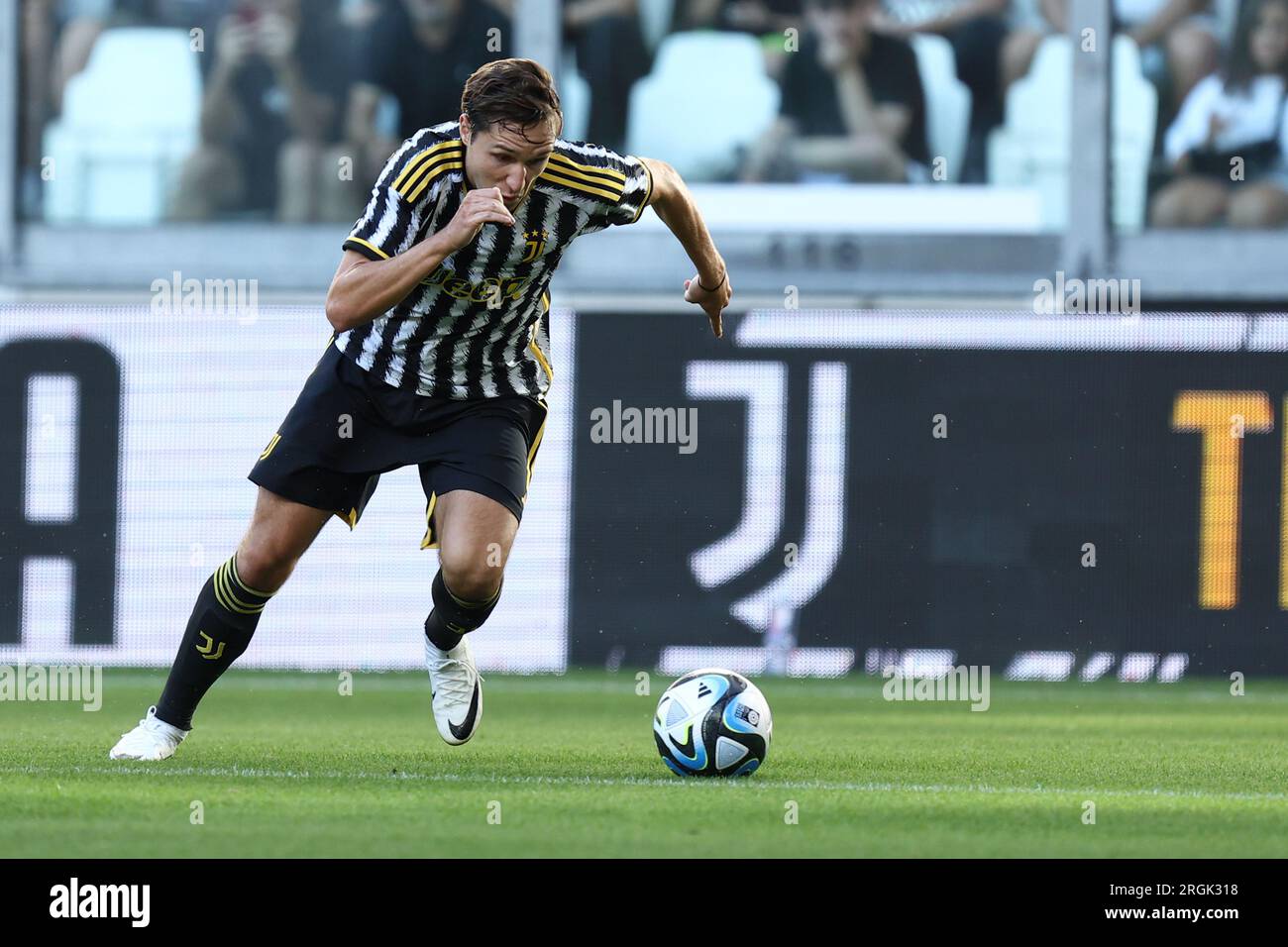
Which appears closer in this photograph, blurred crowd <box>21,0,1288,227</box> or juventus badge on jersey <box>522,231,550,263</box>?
juventus badge on jersey <box>522,231,550,263</box>

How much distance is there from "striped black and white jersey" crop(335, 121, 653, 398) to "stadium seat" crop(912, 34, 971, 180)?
7798 mm

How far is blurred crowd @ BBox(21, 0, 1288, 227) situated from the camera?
13.0 m

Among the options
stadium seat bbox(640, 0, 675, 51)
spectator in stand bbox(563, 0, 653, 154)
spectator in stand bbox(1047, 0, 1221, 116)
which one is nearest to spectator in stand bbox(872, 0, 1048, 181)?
spectator in stand bbox(1047, 0, 1221, 116)

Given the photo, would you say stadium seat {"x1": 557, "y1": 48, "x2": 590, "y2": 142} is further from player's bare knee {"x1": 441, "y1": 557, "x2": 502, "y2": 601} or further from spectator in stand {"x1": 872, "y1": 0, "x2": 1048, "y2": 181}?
player's bare knee {"x1": 441, "y1": 557, "x2": 502, "y2": 601}

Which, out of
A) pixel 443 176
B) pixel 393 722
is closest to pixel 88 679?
pixel 393 722

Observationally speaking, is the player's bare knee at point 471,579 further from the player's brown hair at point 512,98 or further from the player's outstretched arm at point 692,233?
the player's brown hair at point 512,98

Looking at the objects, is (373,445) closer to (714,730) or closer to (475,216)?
(475,216)

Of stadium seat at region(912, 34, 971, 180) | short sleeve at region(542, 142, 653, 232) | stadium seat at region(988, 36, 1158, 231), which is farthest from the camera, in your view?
stadium seat at region(912, 34, 971, 180)

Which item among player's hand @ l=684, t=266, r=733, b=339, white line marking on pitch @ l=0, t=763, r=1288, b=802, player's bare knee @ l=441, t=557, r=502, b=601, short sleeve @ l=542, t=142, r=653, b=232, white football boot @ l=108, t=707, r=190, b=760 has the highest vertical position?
short sleeve @ l=542, t=142, r=653, b=232

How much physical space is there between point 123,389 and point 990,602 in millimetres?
4955

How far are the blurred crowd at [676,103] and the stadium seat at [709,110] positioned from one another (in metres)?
0.08

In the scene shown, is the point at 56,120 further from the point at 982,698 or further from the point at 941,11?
the point at 982,698

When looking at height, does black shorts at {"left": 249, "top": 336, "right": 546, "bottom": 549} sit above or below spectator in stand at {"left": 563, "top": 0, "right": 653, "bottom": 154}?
below

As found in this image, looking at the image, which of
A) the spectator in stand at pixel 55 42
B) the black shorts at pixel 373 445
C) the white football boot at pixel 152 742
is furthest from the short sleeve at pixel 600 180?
the spectator in stand at pixel 55 42
